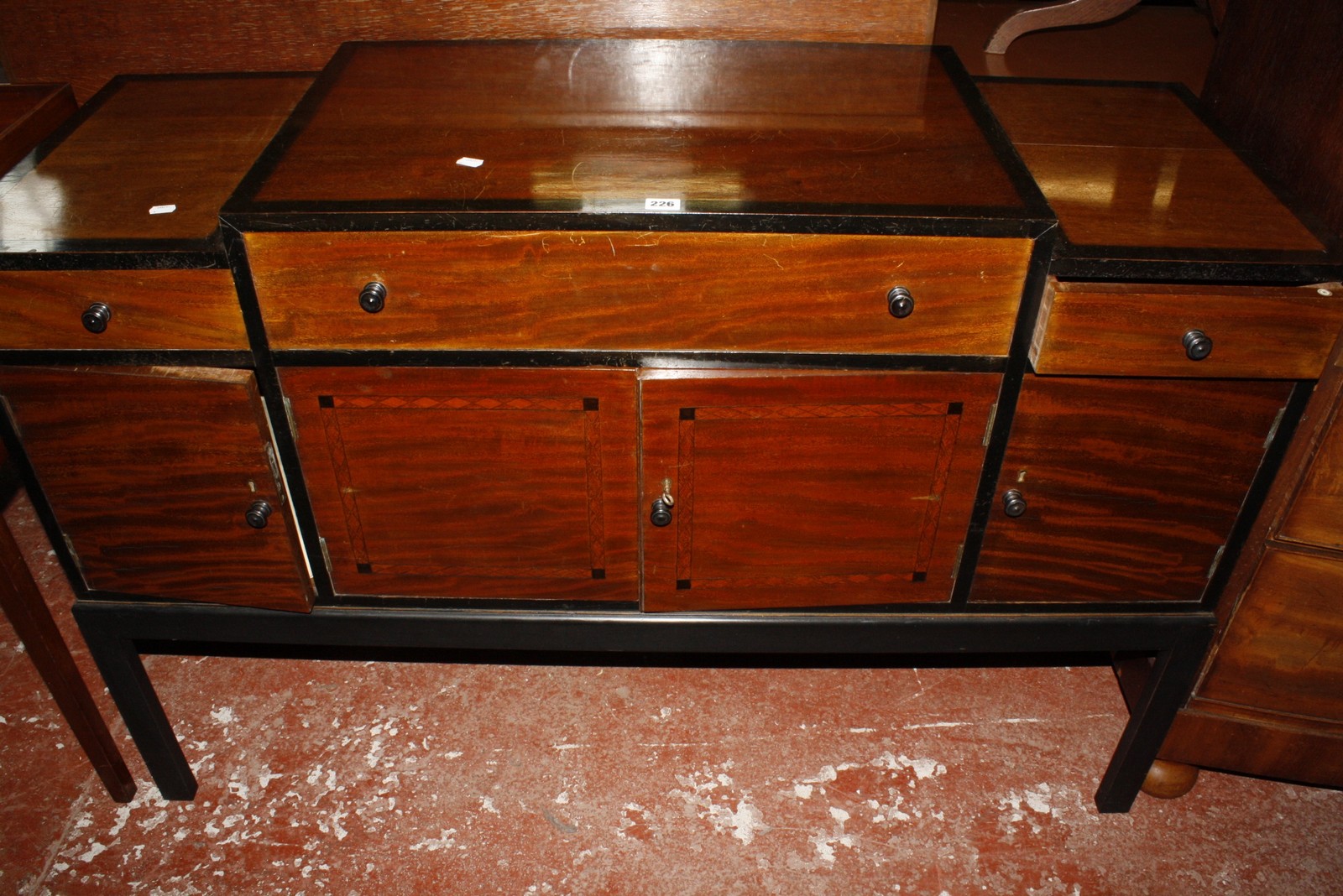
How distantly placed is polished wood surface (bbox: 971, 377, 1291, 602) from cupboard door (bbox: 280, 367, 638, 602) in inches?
20.2

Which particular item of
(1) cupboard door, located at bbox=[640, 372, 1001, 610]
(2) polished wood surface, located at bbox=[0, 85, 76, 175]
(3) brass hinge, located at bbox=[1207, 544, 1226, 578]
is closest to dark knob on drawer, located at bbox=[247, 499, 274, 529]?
(1) cupboard door, located at bbox=[640, 372, 1001, 610]

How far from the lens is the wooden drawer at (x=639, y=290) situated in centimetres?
118

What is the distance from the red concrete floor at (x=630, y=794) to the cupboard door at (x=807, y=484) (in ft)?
1.32

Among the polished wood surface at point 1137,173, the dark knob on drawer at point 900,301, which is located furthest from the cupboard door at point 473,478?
the polished wood surface at point 1137,173

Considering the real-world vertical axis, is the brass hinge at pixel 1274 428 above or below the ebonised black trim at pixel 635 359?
below

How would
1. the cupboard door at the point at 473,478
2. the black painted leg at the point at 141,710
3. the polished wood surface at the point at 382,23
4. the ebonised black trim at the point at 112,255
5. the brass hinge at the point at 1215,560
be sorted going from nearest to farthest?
the ebonised black trim at the point at 112,255, the cupboard door at the point at 473,478, the brass hinge at the point at 1215,560, the black painted leg at the point at 141,710, the polished wood surface at the point at 382,23

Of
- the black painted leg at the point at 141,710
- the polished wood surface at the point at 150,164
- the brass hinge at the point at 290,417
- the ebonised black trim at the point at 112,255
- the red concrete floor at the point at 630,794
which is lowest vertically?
the red concrete floor at the point at 630,794

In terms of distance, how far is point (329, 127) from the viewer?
1356mm

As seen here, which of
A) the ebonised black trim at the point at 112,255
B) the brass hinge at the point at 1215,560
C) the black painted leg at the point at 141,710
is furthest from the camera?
the black painted leg at the point at 141,710

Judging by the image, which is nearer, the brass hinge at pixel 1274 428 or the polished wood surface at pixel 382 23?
the brass hinge at pixel 1274 428

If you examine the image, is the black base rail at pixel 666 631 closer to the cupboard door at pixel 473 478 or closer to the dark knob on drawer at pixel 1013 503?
the cupboard door at pixel 473 478

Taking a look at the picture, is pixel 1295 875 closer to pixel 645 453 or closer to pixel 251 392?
pixel 645 453

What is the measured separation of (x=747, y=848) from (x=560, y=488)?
0.66m

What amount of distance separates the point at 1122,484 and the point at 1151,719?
44 cm
